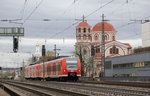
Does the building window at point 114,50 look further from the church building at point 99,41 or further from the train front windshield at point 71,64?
the train front windshield at point 71,64

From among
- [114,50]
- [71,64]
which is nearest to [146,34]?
[114,50]

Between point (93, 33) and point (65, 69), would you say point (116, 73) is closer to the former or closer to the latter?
point (65, 69)

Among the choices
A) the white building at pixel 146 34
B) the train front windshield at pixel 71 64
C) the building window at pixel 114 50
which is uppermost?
the white building at pixel 146 34

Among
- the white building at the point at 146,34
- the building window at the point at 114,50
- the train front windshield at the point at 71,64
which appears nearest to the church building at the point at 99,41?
the building window at the point at 114,50

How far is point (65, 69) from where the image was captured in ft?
136

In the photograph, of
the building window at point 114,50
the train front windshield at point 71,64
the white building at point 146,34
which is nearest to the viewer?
the train front windshield at point 71,64

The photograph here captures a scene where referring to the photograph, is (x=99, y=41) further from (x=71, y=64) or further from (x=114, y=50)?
(x=71, y=64)

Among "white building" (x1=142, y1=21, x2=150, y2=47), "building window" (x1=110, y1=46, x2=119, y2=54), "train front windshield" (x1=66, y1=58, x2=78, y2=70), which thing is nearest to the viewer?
"train front windshield" (x1=66, y1=58, x2=78, y2=70)

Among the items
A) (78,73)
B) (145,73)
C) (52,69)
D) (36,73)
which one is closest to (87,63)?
(36,73)

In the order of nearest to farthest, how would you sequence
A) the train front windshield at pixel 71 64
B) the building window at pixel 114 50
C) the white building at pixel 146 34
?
the train front windshield at pixel 71 64 < the white building at pixel 146 34 < the building window at pixel 114 50

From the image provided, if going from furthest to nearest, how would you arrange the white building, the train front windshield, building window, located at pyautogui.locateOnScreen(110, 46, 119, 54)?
building window, located at pyautogui.locateOnScreen(110, 46, 119, 54), the white building, the train front windshield

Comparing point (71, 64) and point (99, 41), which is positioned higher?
point (99, 41)

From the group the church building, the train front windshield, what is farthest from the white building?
the train front windshield

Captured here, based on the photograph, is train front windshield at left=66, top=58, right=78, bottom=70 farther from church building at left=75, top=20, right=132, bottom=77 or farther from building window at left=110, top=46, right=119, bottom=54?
building window at left=110, top=46, right=119, bottom=54
